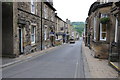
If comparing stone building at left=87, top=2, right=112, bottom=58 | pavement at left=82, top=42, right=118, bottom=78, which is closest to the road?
pavement at left=82, top=42, right=118, bottom=78

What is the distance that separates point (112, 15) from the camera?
37.7 feet

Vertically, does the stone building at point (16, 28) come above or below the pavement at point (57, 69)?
above

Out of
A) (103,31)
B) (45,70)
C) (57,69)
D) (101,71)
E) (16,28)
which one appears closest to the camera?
(101,71)

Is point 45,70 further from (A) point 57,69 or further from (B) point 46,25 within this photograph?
(B) point 46,25

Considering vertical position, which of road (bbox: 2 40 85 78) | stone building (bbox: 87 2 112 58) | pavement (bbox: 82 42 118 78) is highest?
stone building (bbox: 87 2 112 58)

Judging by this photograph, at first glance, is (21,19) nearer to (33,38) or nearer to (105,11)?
(33,38)

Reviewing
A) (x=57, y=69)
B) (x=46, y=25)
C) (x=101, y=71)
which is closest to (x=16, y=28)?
(x=57, y=69)

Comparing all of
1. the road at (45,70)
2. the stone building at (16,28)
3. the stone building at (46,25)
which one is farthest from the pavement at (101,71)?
the stone building at (46,25)

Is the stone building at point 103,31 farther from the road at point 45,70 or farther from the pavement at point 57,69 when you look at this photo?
the road at point 45,70

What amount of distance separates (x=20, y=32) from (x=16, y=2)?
10.1 ft

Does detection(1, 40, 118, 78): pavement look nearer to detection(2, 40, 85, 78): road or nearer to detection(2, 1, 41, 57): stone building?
detection(2, 40, 85, 78): road

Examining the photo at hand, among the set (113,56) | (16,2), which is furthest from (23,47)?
(113,56)

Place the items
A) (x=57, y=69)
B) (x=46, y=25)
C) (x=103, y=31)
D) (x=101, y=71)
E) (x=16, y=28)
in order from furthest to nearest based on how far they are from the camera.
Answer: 1. (x=46, y=25)
2. (x=103, y=31)
3. (x=16, y=28)
4. (x=57, y=69)
5. (x=101, y=71)

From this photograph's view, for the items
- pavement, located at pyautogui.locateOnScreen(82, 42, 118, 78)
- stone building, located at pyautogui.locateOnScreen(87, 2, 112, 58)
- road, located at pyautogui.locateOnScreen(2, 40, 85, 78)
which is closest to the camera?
pavement, located at pyautogui.locateOnScreen(82, 42, 118, 78)
